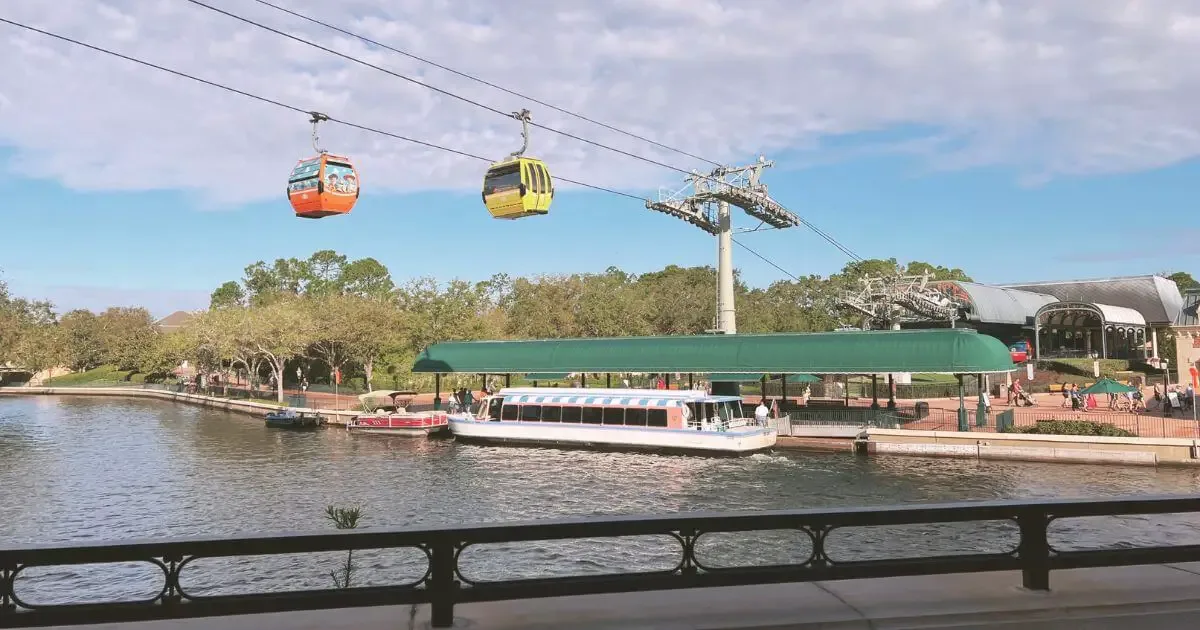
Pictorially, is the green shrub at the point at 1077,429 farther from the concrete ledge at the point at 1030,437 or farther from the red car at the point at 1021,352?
the red car at the point at 1021,352

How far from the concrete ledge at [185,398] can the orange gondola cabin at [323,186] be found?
115ft

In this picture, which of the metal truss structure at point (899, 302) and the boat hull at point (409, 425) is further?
the metal truss structure at point (899, 302)

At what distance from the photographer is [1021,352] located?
79688 mm

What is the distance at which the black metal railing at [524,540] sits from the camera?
5391 mm

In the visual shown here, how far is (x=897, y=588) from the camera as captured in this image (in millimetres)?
6480

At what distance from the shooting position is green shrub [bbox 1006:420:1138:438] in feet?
115

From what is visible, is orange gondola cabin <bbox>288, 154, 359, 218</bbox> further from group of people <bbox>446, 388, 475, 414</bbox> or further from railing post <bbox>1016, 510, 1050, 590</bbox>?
group of people <bbox>446, 388, 475, 414</bbox>

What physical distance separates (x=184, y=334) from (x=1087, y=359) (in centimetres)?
9686

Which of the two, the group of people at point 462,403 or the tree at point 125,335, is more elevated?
the tree at point 125,335

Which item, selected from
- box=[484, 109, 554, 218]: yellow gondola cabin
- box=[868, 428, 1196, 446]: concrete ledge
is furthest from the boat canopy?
box=[484, 109, 554, 218]: yellow gondola cabin

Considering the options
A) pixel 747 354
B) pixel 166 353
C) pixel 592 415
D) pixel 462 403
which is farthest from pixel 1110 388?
pixel 166 353

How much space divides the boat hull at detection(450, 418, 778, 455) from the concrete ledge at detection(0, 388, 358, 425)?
606 inches

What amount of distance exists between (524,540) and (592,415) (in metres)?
38.0

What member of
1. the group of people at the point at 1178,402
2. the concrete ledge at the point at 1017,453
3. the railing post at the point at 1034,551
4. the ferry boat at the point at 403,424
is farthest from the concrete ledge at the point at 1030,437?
the railing post at the point at 1034,551
